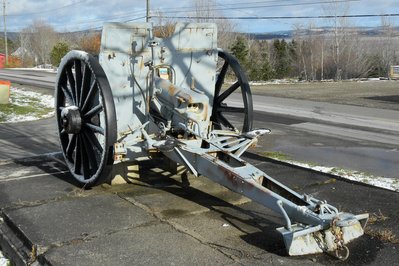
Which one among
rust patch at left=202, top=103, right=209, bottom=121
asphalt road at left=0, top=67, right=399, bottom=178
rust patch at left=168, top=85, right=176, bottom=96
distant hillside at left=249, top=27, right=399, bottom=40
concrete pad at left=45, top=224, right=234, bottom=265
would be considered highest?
distant hillside at left=249, top=27, right=399, bottom=40

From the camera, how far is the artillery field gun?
16.9ft

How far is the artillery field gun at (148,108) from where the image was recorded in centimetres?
515

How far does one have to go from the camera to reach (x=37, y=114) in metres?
15.0

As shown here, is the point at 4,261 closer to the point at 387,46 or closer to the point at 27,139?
the point at 27,139

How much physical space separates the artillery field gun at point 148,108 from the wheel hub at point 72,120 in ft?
0.04

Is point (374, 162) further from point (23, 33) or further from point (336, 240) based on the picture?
point (23, 33)

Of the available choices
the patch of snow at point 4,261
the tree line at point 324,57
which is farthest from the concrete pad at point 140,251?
the tree line at point 324,57

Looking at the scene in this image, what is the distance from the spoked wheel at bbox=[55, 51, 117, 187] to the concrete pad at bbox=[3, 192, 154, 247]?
33 centimetres

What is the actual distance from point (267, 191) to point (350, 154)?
5914mm

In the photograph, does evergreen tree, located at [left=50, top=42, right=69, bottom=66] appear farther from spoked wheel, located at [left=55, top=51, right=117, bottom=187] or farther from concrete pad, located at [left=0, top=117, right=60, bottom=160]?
spoked wheel, located at [left=55, top=51, right=117, bottom=187]

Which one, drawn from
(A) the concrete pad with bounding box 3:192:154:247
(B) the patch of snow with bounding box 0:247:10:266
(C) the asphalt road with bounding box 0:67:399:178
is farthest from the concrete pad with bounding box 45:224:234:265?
(C) the asphalt road with bounding box 0:67:399:178

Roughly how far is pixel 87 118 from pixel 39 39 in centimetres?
10287

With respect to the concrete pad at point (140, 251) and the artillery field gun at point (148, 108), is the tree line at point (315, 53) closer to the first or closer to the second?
the artillery field gun at point (148, 108)

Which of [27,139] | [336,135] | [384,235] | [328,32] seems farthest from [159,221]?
[328,32]
